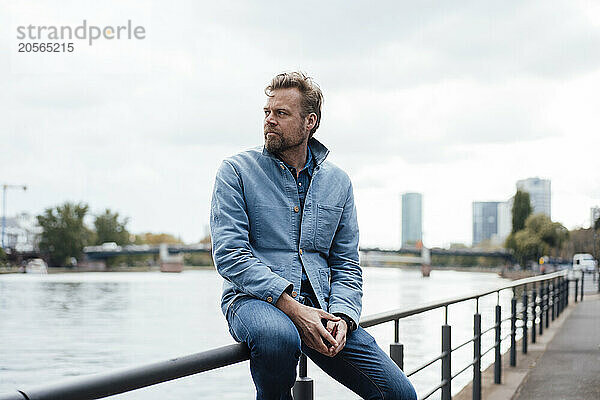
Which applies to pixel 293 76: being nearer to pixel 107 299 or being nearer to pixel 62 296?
pixel 107 299

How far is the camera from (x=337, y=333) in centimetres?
268

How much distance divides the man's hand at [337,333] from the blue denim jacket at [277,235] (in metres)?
0.07

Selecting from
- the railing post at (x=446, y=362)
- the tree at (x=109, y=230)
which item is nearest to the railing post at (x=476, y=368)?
the railing post at (x=446, y=362)

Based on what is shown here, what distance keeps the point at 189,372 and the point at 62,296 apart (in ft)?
240

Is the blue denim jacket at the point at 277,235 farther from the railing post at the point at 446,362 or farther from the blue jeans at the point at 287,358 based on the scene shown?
the railing post at the point at 446,362

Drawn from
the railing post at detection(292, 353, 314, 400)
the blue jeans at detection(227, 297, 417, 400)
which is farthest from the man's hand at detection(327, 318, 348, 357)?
the railing post at detection(292, 353, 314, 400)

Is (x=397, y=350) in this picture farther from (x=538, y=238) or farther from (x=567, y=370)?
(x=538, y=238)

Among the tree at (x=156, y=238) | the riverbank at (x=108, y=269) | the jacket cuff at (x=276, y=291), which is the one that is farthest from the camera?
the tree at (x=156, y=238)

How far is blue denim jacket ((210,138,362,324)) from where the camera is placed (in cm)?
259

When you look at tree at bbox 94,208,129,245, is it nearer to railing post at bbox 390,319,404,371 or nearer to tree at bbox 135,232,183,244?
tree at bbox 135,232,183,244

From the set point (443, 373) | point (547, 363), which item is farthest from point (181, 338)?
point (443, 373)

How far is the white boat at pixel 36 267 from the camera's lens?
395ft

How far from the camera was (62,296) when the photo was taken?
236ft

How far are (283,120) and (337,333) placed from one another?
712 millimetres
